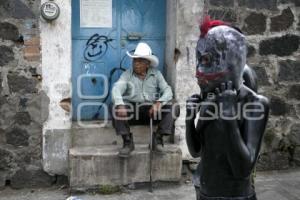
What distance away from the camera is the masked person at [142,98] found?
5.06 metres

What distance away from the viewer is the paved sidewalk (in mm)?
5000

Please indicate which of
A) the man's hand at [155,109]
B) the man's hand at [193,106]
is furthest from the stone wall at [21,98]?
the man's hand at [193,106]

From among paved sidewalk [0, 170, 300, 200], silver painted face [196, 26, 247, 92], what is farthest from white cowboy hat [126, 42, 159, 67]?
silver painted face [196, 26, 247, 92]

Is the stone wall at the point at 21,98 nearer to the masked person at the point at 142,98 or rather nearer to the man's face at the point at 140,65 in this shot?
the masked person at the point at 142,98

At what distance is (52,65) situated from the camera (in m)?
5.14

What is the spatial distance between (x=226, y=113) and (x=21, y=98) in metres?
3.25

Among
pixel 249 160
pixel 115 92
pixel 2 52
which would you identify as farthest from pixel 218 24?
pixel 2 52

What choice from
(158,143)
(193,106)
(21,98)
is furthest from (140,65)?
(193,106)

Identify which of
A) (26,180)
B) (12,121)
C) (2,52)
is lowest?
(26,180)

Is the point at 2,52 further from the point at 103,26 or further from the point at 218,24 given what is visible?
the point at 218,24

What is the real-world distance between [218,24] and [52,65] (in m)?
2.96

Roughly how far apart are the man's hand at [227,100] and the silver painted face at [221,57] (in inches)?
1.8

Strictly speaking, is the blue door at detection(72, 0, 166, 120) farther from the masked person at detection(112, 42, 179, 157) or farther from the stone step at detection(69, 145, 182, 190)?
the stone step at detection(69, 145, 182, 190)

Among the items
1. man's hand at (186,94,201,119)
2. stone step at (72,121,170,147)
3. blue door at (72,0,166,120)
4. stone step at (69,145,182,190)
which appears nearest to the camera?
man's hand at (186,94,201,119)
